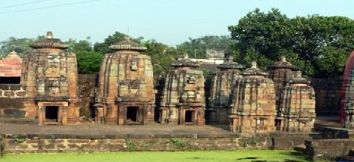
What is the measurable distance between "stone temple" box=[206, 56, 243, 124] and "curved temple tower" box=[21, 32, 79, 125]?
5348mm

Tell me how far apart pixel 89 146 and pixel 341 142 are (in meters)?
6.83

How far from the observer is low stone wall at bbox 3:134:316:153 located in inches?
666

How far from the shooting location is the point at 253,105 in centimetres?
1917

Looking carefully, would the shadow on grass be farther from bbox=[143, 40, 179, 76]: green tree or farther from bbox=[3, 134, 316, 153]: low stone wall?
bbox=[143, 40, 179, 76]: green tree

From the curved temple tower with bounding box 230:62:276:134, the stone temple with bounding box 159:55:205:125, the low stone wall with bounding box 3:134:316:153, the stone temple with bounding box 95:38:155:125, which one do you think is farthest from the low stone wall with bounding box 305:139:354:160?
the stone temple with bounding box 95:38:155:125

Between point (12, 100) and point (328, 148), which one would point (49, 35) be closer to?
point (12, 100)

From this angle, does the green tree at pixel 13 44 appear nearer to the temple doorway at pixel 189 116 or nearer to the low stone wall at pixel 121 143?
the temple doorway at pixel 189 116

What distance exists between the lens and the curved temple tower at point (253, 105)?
754 inches

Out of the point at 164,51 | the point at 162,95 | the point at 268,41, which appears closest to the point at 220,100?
the point at 162,95

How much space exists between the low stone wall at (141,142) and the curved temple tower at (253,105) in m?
0.44

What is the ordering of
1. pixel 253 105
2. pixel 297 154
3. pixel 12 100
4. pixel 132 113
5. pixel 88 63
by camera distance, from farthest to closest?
pixel 88 63, pixel 132 113, pixel 12 100, pixel 253 105, pixel 297 154

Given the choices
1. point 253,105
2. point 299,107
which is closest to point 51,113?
point 253,105

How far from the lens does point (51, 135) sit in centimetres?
1714

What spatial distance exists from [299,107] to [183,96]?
14.5 feet
